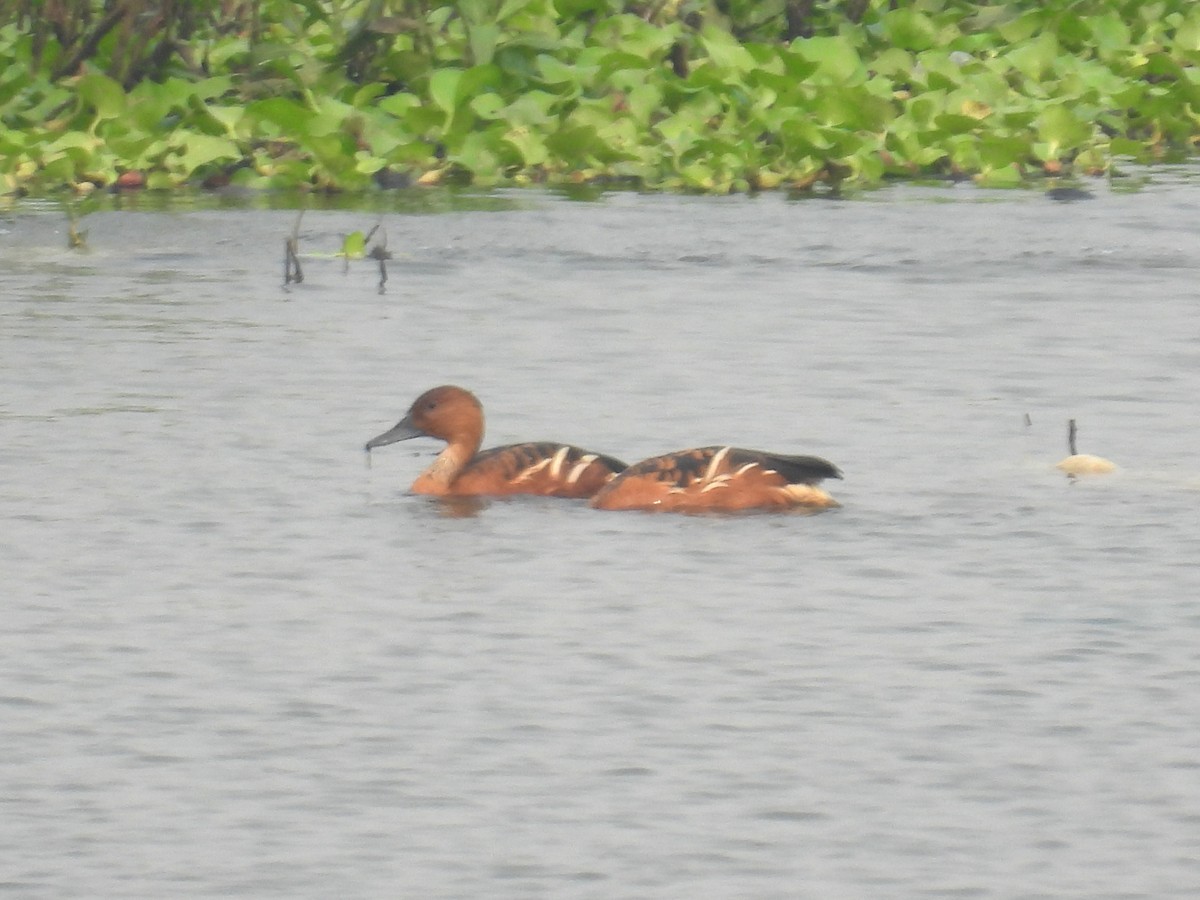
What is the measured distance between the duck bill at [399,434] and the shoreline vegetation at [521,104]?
7457 millimetres

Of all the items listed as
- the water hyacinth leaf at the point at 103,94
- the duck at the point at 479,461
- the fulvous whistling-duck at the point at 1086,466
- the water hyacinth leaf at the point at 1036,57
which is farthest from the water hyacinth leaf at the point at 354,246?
the fulvous whistling-duck at the point at 1086,466

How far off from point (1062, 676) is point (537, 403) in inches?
190

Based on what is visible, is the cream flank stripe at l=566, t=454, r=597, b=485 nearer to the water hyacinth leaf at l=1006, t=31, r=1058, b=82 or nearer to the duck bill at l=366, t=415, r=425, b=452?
the duck bill at l=366, t=415, r=425, b=452

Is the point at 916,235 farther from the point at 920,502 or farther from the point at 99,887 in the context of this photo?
the point at 99,887

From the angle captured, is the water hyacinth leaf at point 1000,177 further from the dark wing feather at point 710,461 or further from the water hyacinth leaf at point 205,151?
the dark wing feather at point 710,461

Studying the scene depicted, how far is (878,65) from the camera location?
67.9 feet

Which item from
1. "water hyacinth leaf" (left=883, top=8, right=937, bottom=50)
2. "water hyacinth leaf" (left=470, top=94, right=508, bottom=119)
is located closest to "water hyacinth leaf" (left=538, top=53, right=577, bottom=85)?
"water hyacinth leaf" (left=470, top=94, right=508, bottom=119)

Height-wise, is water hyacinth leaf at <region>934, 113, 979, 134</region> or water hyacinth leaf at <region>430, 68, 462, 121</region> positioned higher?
water hyacinth leaf at <region>430, 68, 462, 121</region>

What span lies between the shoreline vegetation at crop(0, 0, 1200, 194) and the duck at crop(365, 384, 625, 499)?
24.5ft

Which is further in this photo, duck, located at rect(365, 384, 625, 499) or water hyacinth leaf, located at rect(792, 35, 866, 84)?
water hyacinth leaf, located at rect(792, 35, 866, 84)

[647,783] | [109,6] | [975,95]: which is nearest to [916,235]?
[975,95]

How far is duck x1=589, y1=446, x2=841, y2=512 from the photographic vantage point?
10.2 m

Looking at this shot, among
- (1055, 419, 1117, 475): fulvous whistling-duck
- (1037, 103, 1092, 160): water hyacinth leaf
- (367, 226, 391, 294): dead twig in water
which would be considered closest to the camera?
(1055, 419, 1117, 475): fulvous whistling-duck

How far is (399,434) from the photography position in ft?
36.6
